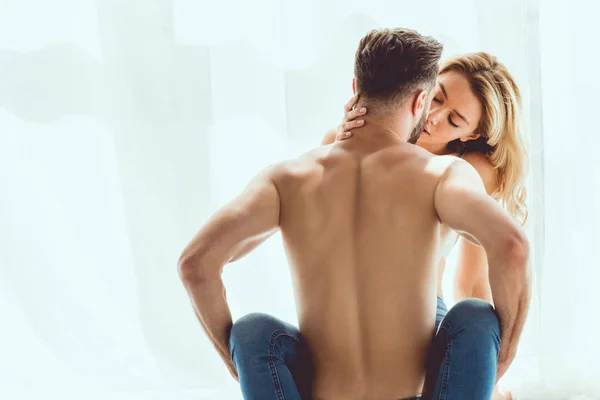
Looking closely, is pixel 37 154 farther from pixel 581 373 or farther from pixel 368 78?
pixel 581 373

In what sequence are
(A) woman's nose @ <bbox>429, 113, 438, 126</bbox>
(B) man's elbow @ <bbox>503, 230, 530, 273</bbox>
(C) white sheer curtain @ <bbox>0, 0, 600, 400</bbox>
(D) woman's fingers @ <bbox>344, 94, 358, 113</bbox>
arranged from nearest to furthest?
(B) man's elbow @ <bbox>503, 230, 530, 273</bbox> < (D) woman's fingers @ <bbox>344, 94, 358, 113</bbox> < (A) woman's nose @ <bbox>429, 113, 438, 126</bbox> < (C) white sheer curtain @ <bbox>0, 0, 600, 400</bbox>

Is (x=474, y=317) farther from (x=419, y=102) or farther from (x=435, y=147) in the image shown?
(x=435, y=147)

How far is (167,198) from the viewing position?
230 cm

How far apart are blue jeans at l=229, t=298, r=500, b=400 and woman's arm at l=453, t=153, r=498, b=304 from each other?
2.55 feet

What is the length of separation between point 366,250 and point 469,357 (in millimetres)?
258

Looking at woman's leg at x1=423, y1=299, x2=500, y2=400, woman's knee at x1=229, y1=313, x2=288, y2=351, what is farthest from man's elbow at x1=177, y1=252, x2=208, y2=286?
woman's leg at x1=423, y1=299, x2=500, y2=400

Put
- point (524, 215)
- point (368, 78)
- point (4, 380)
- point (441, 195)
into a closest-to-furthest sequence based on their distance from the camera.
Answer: point (441, 195) < point (368, 78) < point (524, 215) < point (4, 380)

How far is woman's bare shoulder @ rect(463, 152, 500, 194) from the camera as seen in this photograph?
209 cm

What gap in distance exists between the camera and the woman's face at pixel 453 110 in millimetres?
1992

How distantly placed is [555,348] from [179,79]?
145 centimetres

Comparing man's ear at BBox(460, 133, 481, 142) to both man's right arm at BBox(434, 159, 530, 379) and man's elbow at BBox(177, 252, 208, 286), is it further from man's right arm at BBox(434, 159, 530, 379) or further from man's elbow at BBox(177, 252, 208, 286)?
man's elbow at BBox(177, 252, 208, 286)

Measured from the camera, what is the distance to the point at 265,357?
1334mm

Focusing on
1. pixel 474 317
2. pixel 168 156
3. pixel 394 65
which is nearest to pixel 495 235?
pixel 474 317

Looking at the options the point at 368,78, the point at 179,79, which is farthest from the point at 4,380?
the point at 368,78
